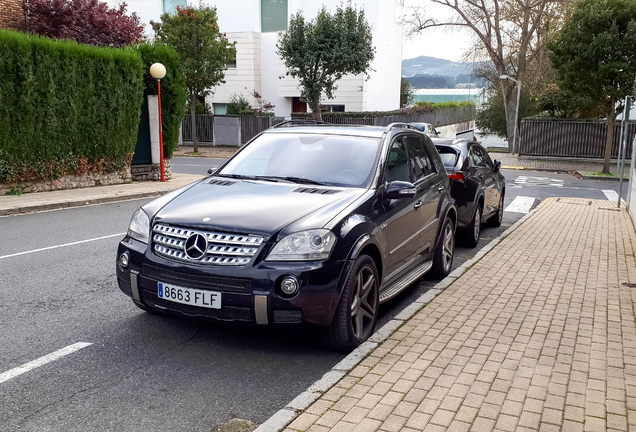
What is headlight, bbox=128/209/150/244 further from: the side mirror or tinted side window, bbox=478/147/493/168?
tinted side window, bbox=478/147/493/168

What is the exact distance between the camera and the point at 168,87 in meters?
18.2

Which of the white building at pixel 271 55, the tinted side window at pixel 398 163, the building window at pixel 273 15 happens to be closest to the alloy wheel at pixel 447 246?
the tinted side window at pixel 398 163

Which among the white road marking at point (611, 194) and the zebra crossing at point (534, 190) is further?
the white road marking at point (611, 194)

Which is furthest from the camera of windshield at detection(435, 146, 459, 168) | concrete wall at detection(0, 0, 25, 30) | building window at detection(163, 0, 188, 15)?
building window at detection(163, 0, 188, 15)

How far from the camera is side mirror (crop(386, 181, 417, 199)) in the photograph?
5.16m

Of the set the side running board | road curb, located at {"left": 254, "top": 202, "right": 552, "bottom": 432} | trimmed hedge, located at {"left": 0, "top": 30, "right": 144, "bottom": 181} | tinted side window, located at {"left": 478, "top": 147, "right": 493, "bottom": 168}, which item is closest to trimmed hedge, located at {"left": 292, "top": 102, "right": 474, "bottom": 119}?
trimmed hedge, located at {"left": 0, "top": 30, "right": 144, "bottom": 181}

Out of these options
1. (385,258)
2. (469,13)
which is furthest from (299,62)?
(385,258)

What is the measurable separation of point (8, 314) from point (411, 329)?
3.52 metres

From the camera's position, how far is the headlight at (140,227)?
4.63m

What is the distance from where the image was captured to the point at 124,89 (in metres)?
16.5

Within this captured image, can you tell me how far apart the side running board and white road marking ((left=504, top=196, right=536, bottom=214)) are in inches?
322

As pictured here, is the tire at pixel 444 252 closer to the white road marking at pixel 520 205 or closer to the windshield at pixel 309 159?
the windshield at pixel 309 159

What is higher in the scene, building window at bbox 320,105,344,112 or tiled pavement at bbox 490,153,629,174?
building window at bbox 320,105,344,112

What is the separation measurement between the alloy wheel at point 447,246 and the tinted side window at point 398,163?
1.29 meters
